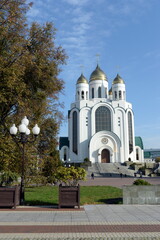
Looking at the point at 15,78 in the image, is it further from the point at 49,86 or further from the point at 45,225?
the point at 45,225

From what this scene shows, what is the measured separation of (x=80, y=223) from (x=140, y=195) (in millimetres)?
4447

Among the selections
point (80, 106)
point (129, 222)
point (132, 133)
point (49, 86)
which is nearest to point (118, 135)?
point (132, 133)

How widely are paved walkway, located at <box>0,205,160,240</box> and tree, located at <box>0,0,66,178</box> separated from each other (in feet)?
14.7

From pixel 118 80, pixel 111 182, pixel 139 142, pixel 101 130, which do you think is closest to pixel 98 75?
pixel 118 80

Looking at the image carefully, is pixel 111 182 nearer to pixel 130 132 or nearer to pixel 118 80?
pixel 130 132

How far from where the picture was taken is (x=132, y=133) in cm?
5784

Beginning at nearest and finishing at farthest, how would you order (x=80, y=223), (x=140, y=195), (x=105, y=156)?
(x=80, y=223), (x=140, y=195), (x=105, y=156)

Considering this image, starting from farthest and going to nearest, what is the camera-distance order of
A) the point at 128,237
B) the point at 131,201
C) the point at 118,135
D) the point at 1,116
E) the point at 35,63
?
the point at 118,135 < the point at 1,116 < the point at 35,63 < the point at 131,201 < the point at 128,237

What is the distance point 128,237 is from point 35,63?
905 centimetres

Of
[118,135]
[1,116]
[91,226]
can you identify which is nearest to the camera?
[91,226]

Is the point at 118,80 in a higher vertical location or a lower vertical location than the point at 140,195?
higher

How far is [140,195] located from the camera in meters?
10.6

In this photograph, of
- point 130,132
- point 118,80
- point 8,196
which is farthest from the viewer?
point 118,80

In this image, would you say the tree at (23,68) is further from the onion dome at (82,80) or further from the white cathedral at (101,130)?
the onion dome at (82,80)
